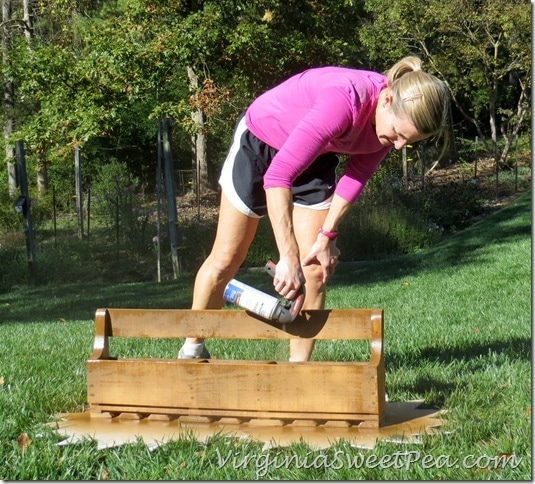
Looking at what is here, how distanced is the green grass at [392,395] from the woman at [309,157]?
0.73 m

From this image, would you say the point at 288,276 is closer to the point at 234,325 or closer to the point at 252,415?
the point at 234,325

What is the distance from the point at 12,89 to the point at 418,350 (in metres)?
18.8

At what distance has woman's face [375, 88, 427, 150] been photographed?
3.63 meters

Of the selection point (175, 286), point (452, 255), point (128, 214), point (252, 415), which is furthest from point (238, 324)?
point (128, 214)

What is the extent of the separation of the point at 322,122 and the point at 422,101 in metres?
0.41

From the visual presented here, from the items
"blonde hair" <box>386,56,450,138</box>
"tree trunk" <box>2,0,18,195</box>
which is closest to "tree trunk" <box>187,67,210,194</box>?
"tree trunk" <box>2,0,18,195</box>

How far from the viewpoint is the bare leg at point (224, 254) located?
422 centimetres

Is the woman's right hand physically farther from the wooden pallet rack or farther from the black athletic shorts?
the black athletic shorts

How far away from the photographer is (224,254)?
4.27 m

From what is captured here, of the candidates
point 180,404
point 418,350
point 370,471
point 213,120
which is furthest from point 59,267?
point 370,471

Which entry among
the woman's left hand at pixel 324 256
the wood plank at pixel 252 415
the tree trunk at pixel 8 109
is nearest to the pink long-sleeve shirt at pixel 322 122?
the woman's left hand at pixel 324 256

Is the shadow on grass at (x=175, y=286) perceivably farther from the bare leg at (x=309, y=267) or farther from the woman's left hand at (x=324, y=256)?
the woman's left hand at (x=324, y=256)

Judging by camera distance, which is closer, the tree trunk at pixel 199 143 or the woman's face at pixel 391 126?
the woman's face at pixel 391 126

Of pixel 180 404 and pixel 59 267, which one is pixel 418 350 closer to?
pixel 180 404
